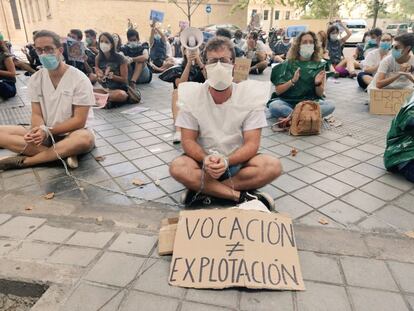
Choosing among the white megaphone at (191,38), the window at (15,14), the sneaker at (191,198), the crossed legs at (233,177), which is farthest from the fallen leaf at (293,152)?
the window at (15,14)

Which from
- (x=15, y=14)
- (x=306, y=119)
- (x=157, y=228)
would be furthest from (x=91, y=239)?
(x=15, y=14)

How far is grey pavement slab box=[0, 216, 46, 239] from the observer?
7.74 ft

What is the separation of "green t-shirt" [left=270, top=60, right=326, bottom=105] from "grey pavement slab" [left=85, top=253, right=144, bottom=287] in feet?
12.7

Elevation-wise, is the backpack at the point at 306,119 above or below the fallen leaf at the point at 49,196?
above

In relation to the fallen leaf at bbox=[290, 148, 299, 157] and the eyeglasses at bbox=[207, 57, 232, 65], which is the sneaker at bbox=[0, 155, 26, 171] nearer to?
the eyeglasses at bbox=[207, 57, 232, 65]

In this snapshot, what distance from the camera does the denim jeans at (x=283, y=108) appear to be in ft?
16.4

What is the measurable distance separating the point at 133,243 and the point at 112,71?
4883 millimetres

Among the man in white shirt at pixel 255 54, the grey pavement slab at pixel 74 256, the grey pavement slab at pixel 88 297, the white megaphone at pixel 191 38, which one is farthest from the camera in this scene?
the man in white shirt at pixel 255 54

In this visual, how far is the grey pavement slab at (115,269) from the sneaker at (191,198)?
783 mm

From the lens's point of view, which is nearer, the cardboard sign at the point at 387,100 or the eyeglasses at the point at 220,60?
the eyeglasses at the point at 220,60

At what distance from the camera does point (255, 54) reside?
9.71 meters

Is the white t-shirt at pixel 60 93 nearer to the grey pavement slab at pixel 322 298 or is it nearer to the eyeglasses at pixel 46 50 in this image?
the eyeglasses at pixel 46 50

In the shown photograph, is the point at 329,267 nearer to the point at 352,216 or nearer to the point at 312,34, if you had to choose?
the point at 352,216

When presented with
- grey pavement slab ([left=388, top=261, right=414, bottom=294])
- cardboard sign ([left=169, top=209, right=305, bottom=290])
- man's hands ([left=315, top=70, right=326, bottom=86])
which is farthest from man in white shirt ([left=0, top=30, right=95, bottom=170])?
man's hands ([left=315, top=70, right=326, bottom=86])
